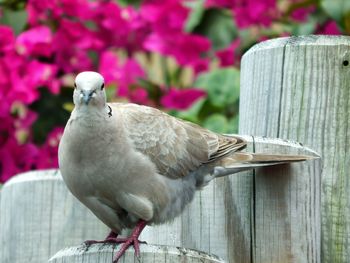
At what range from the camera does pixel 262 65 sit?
10.9 ft

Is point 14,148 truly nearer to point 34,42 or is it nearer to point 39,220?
point 34,42

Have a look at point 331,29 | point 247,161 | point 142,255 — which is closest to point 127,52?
point 331,29

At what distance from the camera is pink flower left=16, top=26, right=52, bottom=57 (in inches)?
170

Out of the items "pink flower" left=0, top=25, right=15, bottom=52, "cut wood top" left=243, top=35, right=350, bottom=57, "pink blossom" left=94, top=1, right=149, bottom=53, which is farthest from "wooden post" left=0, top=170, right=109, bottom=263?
"pink blossom" left=94, top=1, right=149, bottom=53

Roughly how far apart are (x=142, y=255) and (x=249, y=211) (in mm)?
642

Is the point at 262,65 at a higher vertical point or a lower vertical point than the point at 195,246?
higher

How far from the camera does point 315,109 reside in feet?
10.7

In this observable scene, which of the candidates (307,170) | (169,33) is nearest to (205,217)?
(307,170)

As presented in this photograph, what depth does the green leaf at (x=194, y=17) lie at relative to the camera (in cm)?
488

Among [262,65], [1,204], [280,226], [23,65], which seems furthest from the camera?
[23,65]

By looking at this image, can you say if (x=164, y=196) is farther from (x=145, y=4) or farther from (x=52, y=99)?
(x=145, y=4)

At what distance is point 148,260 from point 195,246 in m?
0.65

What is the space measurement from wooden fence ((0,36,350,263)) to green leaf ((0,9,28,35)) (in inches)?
54.1

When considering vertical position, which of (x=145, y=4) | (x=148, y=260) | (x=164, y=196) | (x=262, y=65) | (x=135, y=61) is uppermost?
(x=145, y=4)
